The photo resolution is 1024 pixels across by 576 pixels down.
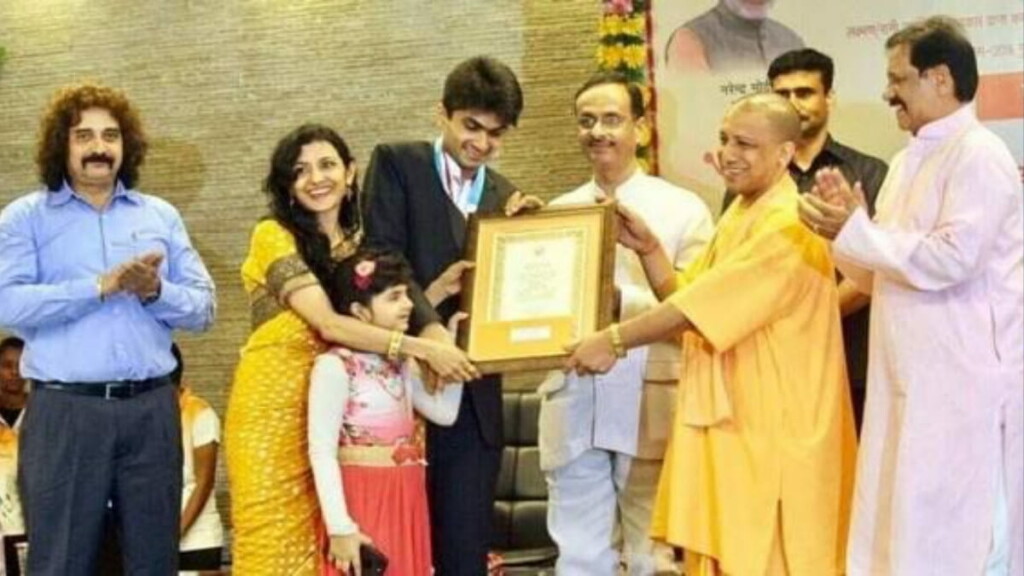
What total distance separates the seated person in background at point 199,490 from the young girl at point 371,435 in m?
1.83

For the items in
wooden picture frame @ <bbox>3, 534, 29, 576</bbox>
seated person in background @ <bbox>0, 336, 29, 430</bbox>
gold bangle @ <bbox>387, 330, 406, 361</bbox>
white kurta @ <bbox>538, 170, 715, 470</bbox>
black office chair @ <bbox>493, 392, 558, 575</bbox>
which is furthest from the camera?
seated person in background @ <bbox>0, 336, 29, 430</bbox>

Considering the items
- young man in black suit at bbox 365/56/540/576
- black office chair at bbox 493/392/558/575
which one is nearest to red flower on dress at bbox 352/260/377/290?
young man in black suit at bbox 365/56/540/576

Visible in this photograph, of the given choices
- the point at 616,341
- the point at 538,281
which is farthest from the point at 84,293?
the point at 616,341

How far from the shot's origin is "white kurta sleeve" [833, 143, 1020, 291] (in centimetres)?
314

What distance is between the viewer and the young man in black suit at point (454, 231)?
11.6ft

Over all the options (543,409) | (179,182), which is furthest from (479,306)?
(179,182)

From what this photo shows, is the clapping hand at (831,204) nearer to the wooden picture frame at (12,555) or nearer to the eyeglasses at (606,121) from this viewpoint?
the eyeglasses at (606,121)

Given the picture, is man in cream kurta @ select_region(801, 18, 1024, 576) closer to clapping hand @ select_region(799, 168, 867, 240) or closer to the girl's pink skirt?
clapping hand @ select_region(799, 168, 867, 240)

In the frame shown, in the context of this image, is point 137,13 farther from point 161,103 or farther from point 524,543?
point 524,543

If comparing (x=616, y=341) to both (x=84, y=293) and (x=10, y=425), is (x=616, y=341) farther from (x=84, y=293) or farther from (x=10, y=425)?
(x=10, y=425)

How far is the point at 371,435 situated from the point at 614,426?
74 cm

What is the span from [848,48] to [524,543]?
2.06m

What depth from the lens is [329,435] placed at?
330 cm

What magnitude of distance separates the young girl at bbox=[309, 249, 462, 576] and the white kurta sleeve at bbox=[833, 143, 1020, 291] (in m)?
1.11
